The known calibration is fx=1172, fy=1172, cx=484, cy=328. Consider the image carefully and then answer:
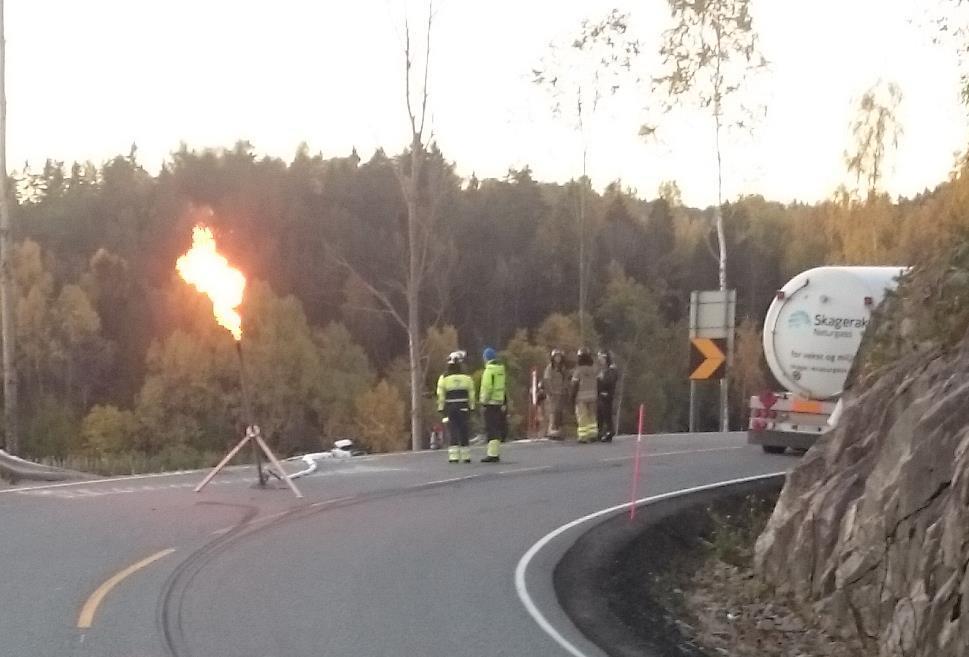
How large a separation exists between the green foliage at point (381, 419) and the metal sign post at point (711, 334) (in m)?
39.5

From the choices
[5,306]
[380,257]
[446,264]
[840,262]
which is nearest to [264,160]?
[380,257]

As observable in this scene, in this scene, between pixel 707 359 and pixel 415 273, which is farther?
pixel 415 273

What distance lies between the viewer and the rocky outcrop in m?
8.23

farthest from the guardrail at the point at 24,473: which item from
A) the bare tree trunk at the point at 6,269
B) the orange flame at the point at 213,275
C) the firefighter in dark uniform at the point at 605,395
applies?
the firefighter in dark uniform at the point at 605,395

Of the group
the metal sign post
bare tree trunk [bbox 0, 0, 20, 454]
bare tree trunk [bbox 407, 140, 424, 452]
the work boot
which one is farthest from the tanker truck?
bare tree trunk [bbox 0, 0, 20, 454]

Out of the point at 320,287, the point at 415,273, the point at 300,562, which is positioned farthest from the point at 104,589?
the point at 320,287

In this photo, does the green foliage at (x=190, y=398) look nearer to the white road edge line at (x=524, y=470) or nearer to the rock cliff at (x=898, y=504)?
Answer: the white road edge line at (x=524, y=470)

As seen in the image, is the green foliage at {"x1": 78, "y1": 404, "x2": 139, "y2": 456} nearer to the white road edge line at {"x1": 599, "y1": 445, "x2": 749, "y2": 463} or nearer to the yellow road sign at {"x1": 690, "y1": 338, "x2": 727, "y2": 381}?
the white road edge line at {"x1": 599, "y1": 445, "x2": 749, "y2": 463}

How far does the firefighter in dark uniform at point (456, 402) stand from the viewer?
19.2 meters

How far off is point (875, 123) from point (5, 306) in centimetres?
3398

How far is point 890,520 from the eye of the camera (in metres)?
9.53

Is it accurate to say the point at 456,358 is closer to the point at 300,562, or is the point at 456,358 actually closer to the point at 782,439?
the point at 782,439

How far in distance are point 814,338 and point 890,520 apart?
979cm

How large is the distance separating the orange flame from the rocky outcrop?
6922mm
